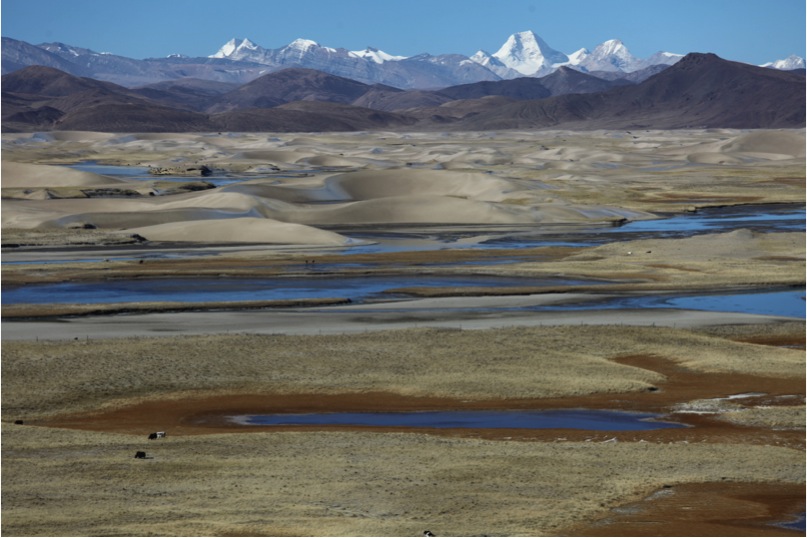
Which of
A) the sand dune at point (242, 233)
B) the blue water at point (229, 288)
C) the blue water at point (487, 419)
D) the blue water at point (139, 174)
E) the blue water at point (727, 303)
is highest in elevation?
the blue water at point (139, 174)

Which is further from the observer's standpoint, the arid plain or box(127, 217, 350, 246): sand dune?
box(127, 217, 350, 246): sand dune

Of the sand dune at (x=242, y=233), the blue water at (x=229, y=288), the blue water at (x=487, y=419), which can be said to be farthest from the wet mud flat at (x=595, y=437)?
the sand dune at (x=242, y=233)

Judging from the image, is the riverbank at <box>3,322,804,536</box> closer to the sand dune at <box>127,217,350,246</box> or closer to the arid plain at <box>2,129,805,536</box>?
the arid plain at <box>2,129,805,536</box>

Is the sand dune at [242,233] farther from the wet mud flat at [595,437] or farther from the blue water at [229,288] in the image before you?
the wet mud flat at [595,437]

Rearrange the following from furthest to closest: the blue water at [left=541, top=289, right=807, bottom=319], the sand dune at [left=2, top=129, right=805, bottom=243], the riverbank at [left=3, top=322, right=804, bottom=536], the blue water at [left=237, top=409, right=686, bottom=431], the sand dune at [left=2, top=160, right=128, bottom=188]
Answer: the sand dune at [left=2, top=160, right=128, bottom=188] < the sand dune at [left=2, top=129, right=805, bottom=243] < the blue water at [left=541, top=289, right=807, bottom=319] < the blue water at [left=237, top=409, right=686, bottom=431] < the riverbank at [left=3, top=322, right=804, bottom=536]

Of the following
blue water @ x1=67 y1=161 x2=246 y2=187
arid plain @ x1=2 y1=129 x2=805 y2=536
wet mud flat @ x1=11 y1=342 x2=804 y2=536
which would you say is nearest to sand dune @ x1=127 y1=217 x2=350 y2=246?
arid plain @ x1=2 y1=129 x2=805 y2=536

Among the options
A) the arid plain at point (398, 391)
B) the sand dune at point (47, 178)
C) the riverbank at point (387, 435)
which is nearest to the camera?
the riverbank at point (387, 435)

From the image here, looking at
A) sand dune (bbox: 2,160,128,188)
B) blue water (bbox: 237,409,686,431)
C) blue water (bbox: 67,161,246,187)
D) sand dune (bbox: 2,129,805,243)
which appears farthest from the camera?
blue water (bbox: 67,161,246,187)

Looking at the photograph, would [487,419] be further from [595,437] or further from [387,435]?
[387,435]
